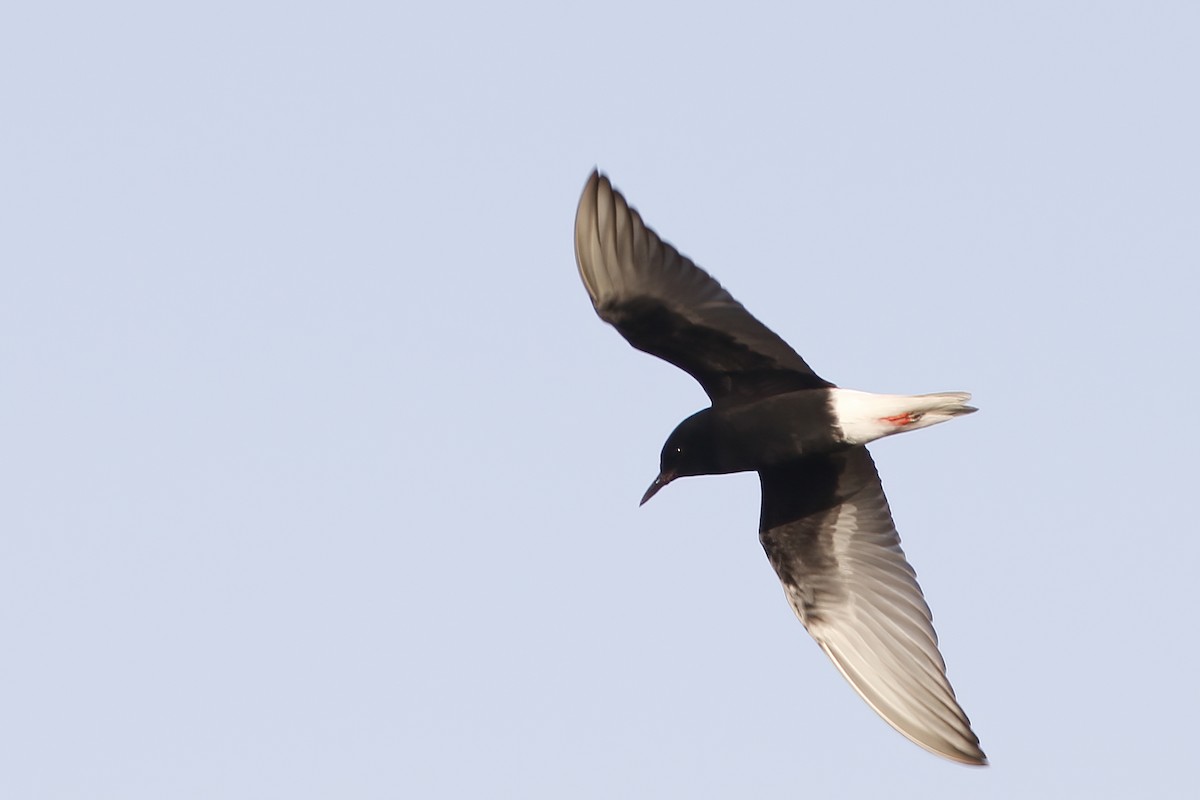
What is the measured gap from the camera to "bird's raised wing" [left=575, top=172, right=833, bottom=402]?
1010cm

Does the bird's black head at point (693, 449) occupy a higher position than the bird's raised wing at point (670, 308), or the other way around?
the bird's raised wing at point (670, 308)

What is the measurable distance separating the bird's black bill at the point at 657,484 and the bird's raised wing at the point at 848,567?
86 cm

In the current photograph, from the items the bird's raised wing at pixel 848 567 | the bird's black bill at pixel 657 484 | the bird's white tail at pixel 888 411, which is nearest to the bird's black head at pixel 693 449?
the bird's black bill at pixel 657 484

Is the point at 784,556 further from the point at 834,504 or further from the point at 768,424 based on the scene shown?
the point at 768,424

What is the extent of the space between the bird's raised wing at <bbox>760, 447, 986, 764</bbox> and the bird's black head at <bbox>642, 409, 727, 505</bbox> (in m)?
0.55

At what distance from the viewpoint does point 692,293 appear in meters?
10.3

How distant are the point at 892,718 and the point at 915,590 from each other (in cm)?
136

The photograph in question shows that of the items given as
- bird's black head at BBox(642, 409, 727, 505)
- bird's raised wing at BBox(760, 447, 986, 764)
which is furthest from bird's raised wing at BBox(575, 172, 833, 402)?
bird's raised wing at BBox(760, 447, 986, 764)

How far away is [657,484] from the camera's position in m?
11.5

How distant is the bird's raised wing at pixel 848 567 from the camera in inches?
444

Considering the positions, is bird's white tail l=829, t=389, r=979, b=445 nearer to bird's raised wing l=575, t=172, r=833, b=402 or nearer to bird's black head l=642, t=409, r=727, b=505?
bird's raised wing l=575, t=172, r=833, b=402

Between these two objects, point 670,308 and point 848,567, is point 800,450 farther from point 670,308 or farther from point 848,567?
point 848,567

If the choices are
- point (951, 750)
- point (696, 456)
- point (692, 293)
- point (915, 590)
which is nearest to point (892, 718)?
point (951, 750)

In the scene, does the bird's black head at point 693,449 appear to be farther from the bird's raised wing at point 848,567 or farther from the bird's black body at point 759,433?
the bird's raised wing at point 848,567
